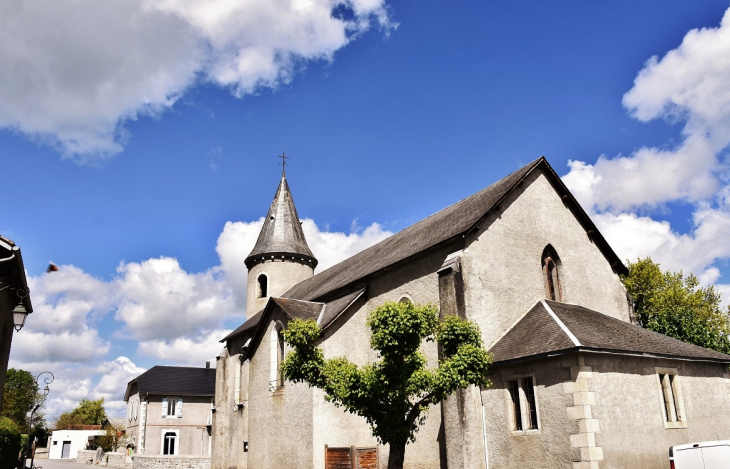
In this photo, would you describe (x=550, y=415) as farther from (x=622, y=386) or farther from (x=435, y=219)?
(x=435, y=219)

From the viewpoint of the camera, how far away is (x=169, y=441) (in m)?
44.2

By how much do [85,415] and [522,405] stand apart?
91.5 meters

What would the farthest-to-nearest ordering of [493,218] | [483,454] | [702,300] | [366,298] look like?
[702,300] → [366,298] → [493,218] → [483,454]

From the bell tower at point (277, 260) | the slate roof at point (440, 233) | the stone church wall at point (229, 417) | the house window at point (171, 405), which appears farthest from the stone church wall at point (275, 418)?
the house window at point (171, 405)

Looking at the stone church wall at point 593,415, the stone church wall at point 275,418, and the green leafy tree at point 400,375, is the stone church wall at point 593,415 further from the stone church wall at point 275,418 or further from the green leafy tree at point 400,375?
the stone church wall at point 275,418

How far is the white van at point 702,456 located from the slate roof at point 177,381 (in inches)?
1588

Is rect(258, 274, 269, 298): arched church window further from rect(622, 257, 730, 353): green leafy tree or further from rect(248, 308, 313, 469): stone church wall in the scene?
rect(622, 257, 730, 353): green leafy tree

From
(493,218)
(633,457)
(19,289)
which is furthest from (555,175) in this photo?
(19,289)

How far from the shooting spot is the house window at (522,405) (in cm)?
1501

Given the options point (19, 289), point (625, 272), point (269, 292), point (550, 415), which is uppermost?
point (269, 292)

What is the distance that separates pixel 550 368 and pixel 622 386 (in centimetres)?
207

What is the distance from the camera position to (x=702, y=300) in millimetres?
33719

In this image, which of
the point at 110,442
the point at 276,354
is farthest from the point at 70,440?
the point at 276,354

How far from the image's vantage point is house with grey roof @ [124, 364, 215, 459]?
143 ft
